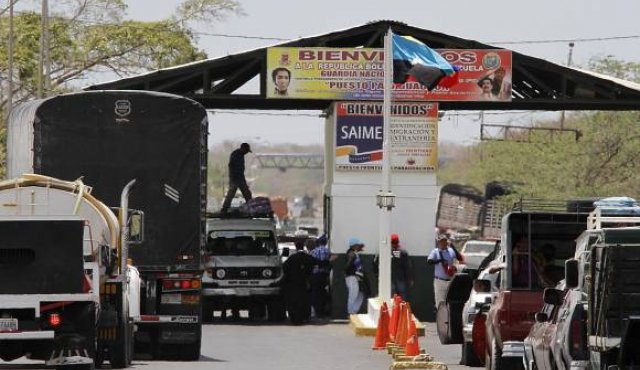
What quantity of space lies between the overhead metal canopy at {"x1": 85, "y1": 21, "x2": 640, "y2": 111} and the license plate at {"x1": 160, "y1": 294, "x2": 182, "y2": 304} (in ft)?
40.6

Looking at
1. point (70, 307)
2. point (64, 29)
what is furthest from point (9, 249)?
point (64, 29)

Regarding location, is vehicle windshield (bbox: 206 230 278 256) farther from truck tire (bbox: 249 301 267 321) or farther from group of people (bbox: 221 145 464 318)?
truck tire (bbox: 249 301 267 321)

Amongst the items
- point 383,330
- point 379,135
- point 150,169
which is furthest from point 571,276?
point 379,135

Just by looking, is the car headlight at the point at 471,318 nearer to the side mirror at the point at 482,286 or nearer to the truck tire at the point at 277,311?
the side mirror at the point at 482,286

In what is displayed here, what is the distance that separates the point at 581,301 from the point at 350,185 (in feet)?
78.1

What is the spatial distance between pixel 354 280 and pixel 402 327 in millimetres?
10855

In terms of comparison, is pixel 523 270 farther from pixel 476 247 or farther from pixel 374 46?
pixel 476 247

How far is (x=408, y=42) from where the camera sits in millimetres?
36188

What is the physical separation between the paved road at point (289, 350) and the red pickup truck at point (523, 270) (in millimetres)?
3006

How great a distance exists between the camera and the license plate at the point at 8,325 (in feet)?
64.2

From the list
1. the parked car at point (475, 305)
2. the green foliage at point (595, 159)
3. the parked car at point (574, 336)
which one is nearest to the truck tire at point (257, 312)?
the parked car at point (475, 305)

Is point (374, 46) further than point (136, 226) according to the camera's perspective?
Yes

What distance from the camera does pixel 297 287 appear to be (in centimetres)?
3616

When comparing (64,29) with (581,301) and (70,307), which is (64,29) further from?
(581,301)
